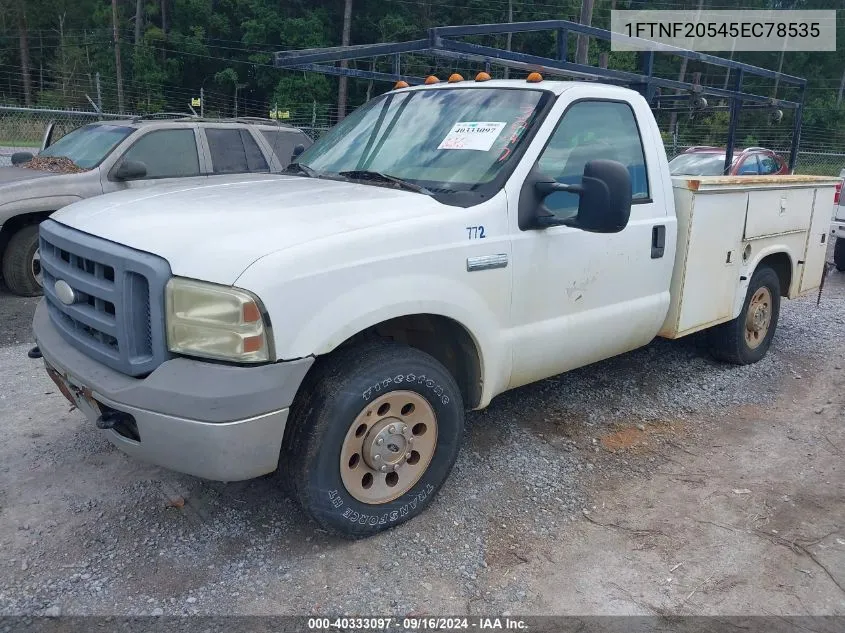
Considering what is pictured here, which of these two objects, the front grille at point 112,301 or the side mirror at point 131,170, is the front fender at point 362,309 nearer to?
the front grille at point 112,301

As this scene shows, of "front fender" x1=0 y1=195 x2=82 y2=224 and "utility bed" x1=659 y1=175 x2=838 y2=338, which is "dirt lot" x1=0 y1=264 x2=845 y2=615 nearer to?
"utility bed" x1=659 y1=175 x2=838 y2=338

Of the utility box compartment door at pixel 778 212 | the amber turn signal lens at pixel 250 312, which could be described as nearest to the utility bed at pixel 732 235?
the utility box compartment door at pixel 778 212

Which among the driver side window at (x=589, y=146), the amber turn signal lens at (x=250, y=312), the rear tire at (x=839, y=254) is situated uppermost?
the driver side window at (x=589, y=146)

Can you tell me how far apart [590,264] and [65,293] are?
8.31ft

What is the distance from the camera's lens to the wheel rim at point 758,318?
5348 mm

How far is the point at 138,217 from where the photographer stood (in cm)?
293

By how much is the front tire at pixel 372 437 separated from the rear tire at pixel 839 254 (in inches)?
346

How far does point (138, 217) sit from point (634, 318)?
273 cm

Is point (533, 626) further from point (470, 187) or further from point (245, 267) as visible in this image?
point (470, 187)

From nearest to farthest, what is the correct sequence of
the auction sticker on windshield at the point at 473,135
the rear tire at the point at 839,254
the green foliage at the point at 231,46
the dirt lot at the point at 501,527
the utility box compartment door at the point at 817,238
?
the dirt lot at the point at 501,527 → the auction sticker on windshield at the point at 473,135 → the utility box compartment door at the point at 817,238 → the rear tire at the point at 839,254 → the green foliage at the point at 231,46

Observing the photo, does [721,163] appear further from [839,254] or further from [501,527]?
[501,527]

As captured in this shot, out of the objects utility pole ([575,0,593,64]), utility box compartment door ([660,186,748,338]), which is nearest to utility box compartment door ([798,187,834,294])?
utility box compartment door ([660,186,748,338])

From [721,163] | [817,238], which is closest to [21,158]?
[817,238]

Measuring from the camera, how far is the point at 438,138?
12.0 ft
